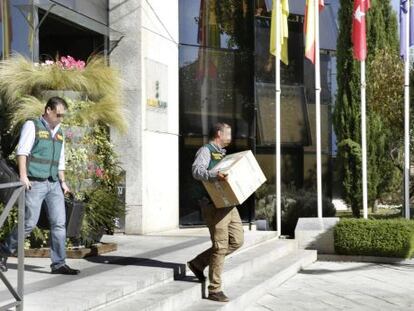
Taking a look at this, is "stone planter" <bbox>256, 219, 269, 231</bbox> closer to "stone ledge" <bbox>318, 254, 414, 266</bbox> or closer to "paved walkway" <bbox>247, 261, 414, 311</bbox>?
"stone ledge" <bbox>318, 254, 414, 266</bbox>

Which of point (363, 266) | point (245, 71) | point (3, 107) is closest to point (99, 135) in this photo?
point (3, 107)

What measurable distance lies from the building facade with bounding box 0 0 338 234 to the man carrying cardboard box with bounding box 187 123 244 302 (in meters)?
4.17

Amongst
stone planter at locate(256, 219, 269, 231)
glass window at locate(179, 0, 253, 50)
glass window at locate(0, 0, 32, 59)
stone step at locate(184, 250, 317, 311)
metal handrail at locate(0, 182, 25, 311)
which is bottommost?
stone step at locate(184, 250, 317, 311)

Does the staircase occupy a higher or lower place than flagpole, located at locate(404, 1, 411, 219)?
lower

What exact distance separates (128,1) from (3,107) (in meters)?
3.92

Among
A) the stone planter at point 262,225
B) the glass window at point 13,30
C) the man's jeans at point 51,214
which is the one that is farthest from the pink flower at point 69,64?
the stone planter at point 262,225

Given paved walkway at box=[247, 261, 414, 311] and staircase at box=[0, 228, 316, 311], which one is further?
paved walkway at box=[247, 261, 414, 311]

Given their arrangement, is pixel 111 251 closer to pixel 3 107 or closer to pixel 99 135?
pixel 99 135

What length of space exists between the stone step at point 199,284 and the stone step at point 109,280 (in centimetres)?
9

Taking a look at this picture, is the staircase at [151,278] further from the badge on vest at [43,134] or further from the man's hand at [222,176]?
the badge on vest at [43,134]

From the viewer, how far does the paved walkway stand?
24.5 feet

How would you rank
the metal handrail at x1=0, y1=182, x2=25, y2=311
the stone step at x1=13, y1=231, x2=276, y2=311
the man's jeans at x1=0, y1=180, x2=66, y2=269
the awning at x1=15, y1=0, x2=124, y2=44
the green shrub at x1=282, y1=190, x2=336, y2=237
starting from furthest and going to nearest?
the green shrub at x1=282, y1=190, x2=336, y2=237 → the awning at x1=15, y1=0, x2=124, y2=44 → the man's jeans at x1=0, y1=180, x2=66, y2=269 → the stone step at x1=13, y1=231, x2=276, y2=311 → the metal handrail at x1=0, y1=182, x2=25, y2=311

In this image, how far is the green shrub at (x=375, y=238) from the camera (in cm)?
1136

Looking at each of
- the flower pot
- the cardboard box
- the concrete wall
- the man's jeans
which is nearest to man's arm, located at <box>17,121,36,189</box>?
the man's jeans
